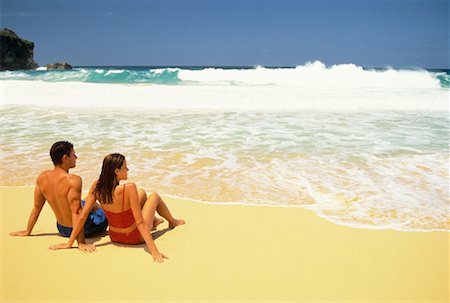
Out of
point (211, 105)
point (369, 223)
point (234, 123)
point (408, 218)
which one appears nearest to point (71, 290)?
point (369, 223)

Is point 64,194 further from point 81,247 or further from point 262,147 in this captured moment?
point 262,147

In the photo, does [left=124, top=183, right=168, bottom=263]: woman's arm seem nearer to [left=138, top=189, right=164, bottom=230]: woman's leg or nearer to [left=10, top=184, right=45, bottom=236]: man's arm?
[left=138, top=189, right=164, bottom=230]: woman's leg

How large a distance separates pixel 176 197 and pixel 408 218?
2.60 meters

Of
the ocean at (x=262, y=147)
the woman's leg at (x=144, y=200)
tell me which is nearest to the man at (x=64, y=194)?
the woman's leg at (x=144, y=200)

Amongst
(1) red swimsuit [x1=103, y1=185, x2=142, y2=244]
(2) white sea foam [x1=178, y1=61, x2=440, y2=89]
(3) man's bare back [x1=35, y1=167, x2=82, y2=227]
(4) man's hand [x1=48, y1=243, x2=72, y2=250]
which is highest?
(2) white sea foam [x1=178, y1=61, x2=440, y2=89]

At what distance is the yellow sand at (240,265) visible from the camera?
286 cm

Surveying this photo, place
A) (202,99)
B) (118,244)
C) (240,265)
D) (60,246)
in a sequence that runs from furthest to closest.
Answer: (202,99) < (118,244) < (60,246) < (240,265)

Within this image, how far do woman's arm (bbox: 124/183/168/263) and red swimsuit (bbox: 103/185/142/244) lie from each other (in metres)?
0.11

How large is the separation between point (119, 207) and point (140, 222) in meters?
0.22

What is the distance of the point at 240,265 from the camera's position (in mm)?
3234

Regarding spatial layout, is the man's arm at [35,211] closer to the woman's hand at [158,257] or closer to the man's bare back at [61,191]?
the man's bare back at [61,191]

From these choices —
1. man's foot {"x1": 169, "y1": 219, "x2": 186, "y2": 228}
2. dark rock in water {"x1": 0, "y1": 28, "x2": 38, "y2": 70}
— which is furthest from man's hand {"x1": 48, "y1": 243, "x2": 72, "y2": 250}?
dark rock in water {"x1": 0, "y1": 28, "x2": 38, "y2": 70}

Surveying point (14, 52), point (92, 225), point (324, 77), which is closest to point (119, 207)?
point (92, 225)

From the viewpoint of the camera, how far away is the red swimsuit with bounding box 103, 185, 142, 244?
3.50 meters
